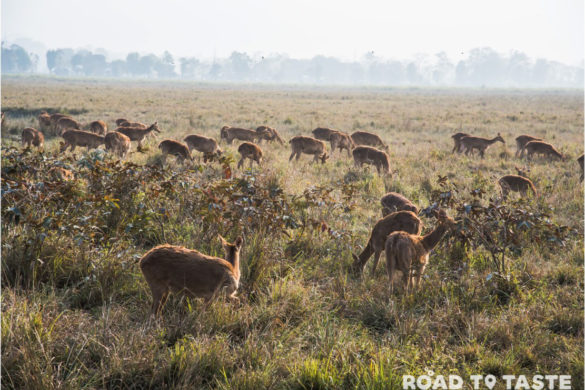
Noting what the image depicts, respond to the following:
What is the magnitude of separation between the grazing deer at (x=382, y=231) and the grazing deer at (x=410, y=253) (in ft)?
2.34

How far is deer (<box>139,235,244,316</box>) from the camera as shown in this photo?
4191 mm

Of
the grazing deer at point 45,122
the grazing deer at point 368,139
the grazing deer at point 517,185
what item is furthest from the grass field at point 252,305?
the grazing deer at point 45,122

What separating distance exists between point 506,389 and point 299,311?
2070 millimetres

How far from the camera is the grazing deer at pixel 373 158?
1352cm

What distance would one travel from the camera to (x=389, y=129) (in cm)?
2703

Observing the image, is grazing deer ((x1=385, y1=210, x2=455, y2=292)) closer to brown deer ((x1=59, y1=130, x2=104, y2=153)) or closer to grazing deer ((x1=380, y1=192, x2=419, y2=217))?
grazing deer ((x1=380, y1=192, x2=419, y2=217))

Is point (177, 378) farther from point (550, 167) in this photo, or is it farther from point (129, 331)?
point (550, 167)

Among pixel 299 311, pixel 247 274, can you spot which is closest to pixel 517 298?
pixel 299 311

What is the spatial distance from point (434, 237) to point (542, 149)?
13335 millimetres

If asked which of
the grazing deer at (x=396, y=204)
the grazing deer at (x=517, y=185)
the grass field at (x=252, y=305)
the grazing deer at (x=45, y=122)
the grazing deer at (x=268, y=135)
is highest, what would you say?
the grazing deer at (x=45, y=122)

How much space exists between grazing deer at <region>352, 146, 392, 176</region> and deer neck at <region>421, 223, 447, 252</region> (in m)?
7.89

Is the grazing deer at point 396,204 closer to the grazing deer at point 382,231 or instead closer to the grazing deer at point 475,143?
the grazing deer at point 382,231

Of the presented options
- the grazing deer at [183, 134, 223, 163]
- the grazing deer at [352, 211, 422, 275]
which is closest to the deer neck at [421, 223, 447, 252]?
the grazing deer at [352, 211, 422, 275]

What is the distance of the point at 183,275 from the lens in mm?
4188
